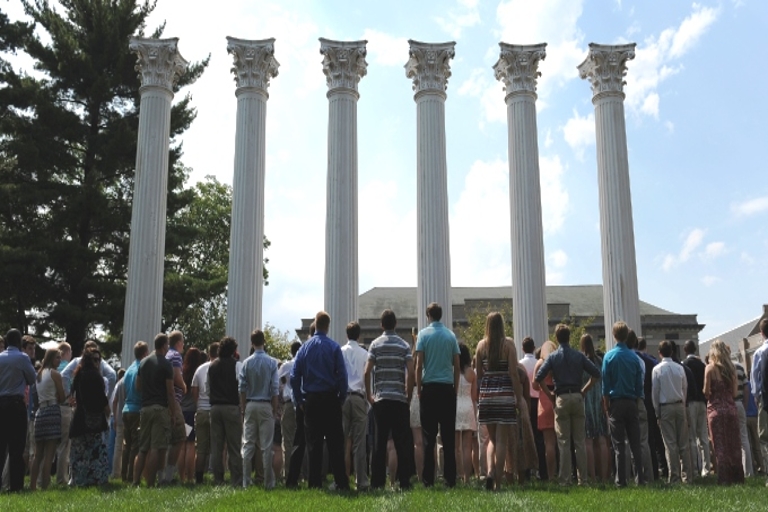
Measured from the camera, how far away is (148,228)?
24.8 meters

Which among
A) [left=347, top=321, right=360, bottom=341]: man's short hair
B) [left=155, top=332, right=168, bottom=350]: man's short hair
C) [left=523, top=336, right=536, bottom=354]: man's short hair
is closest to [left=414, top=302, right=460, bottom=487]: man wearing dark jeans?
[left=347, top=321, right=360, bottom=341]: man's short hair

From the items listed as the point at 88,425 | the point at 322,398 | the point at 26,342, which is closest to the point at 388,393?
the point at 322,398

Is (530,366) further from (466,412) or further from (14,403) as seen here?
(14,403)

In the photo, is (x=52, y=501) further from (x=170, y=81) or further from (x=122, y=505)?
(x=170, y=81)

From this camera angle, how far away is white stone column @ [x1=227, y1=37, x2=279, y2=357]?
79.9ft

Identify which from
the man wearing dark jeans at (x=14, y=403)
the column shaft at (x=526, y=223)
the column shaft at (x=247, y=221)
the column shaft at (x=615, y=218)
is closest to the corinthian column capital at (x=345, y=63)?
the column shaft at (x=247, y=221)

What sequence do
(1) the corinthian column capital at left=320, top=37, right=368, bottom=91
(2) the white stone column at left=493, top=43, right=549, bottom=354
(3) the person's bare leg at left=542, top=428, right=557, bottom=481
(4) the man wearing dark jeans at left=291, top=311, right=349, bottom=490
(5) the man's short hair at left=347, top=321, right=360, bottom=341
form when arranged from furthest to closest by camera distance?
(1) the corinthian column capital at left=320, top=37, right=368, bottom=91 < (2) the white stone column at left=493, top=43, right=549, bottom=354 < (3) the person's bare leg at left=542, top=428, right=557, bottom=481 < (5) the man's short hair at left=347, top=321, right=360, bottom=341 < (4) the man wearing dark jeans at left=291, top=311, right=349, bottom=490

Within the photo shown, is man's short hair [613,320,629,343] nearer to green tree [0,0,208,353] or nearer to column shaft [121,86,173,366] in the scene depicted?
column shaft [121,86,173,366]

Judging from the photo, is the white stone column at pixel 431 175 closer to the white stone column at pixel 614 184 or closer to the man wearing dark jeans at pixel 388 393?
the white stone column at pixel 614 184

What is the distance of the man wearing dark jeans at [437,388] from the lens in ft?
35.8

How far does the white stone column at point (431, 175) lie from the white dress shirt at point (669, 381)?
10.8m

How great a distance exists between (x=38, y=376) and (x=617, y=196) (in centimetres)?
1949

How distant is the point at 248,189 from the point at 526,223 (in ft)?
31.6

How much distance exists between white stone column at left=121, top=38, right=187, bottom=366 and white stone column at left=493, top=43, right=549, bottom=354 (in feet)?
39.2
